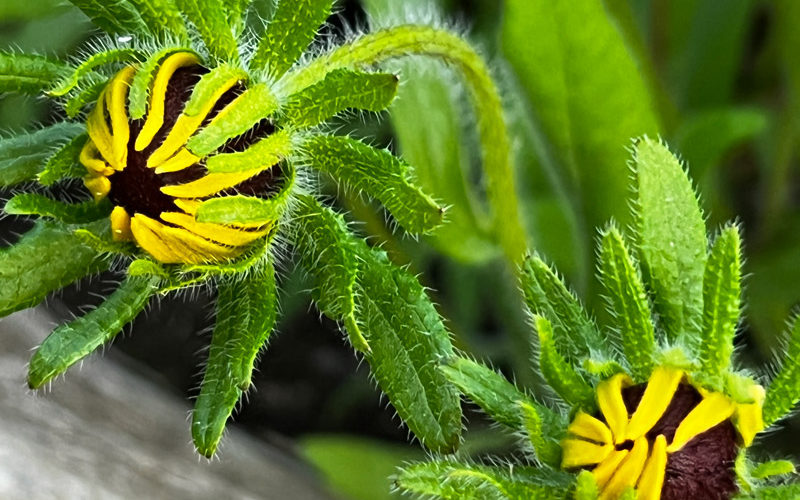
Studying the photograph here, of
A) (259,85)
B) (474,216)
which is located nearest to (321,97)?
(259,85)

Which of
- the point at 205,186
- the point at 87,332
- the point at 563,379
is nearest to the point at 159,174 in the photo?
the point at 205,186

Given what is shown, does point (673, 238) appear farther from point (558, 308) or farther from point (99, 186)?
point (99, 186)

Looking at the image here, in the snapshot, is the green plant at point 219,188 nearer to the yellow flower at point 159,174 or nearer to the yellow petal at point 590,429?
the yellow flower at point 159,174

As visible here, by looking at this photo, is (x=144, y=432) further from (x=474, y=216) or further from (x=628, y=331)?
(x=628, y=331)

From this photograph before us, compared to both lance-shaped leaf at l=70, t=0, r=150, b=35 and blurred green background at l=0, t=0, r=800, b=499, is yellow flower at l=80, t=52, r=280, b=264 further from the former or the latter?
blurred green background at l=0, t=0, r=800, b=499

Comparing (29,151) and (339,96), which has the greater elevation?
(339,96)

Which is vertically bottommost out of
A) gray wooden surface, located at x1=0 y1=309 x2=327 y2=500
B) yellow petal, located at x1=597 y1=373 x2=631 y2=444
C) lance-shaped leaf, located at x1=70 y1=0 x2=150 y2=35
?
gray wooden surface, located at x1=0 y1=309 x2=327 y2=500

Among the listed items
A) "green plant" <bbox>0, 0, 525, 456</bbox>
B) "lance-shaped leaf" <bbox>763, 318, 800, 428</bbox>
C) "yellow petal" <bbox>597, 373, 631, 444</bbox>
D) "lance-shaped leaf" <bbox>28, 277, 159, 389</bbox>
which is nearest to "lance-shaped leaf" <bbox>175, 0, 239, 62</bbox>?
"green plant" <bbox>0, 0, 525, 456</bbox>
